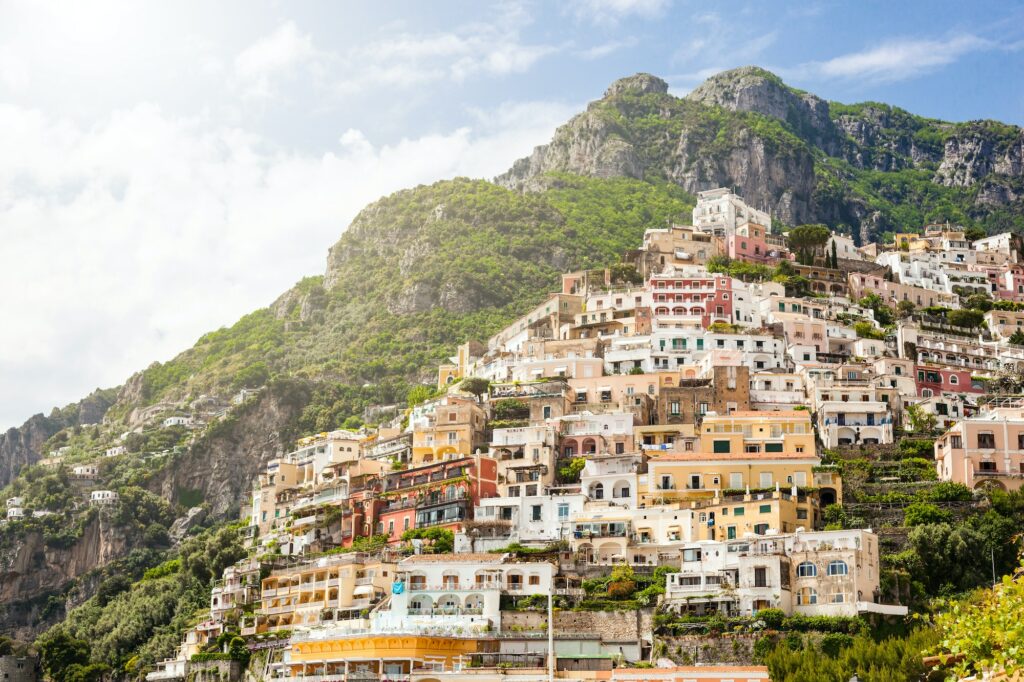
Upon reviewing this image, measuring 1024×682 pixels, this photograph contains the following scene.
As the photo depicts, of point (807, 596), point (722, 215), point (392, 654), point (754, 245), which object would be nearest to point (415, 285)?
point (722, 215)

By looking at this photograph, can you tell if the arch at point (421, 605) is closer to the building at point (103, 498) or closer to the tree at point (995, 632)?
the tree at point (995, 632)

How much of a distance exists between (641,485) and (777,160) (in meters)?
103

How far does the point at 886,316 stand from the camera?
4114 inches

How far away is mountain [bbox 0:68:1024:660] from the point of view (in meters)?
112

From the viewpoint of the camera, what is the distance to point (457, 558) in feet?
Answer: 222

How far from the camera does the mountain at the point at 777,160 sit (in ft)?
554

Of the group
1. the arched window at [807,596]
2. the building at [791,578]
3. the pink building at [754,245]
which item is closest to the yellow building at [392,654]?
the building at [791,578]

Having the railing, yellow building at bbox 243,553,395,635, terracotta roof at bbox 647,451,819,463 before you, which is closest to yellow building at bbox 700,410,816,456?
terracotta roof at bbox 647,451,819,463

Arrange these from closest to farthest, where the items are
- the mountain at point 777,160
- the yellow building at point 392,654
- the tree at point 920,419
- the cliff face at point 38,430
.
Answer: the yellow building at point 392,654 → the tree at point 920,419 → the cliff face at point 38,430 → the mountain at point 777,160

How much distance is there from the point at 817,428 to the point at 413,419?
26.7m

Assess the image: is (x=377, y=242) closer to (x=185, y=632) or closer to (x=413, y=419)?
(x=413, y=419)

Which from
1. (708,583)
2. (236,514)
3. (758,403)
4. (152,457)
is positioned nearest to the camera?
(708,583)

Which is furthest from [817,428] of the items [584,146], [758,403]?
[584,146]

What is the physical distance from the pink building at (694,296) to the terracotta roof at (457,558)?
1343 inches
